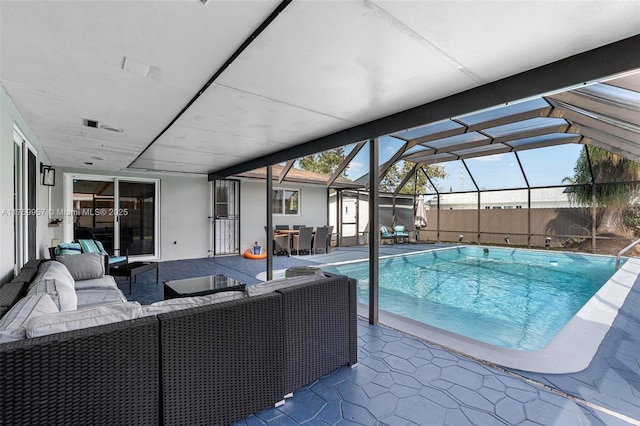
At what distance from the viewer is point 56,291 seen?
2.41 m

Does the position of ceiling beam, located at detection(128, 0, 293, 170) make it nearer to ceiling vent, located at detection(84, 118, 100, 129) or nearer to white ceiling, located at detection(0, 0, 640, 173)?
white ceiling, located at detection(0, 0, 640, 173)

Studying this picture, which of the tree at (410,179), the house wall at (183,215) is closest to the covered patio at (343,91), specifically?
the house wall at (183,215)

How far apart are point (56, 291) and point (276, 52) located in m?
2.58

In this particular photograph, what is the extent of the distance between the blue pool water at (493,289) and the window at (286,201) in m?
3.77

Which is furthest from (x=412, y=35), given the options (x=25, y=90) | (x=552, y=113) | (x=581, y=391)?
(x=552, y=113)

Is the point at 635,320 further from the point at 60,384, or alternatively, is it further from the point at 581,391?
the point at 60,384

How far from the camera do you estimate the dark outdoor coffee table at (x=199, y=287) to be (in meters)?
3.45

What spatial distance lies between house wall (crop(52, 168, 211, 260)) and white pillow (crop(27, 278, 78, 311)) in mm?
6331

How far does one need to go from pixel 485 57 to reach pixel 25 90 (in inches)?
158

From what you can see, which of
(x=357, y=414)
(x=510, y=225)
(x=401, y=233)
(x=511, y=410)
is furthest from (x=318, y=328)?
(x=510, y=225)

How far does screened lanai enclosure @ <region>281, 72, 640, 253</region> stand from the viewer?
649 centimetres

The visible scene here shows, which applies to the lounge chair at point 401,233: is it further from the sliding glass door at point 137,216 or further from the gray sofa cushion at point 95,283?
the gray sofa cushion at point 95,283

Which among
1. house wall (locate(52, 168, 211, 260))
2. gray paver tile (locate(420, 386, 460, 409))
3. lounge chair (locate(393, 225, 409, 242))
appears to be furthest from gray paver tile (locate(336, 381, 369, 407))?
lounge chair (locate(393, 225, 409, 242))

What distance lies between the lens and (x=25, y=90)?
2.77 m
